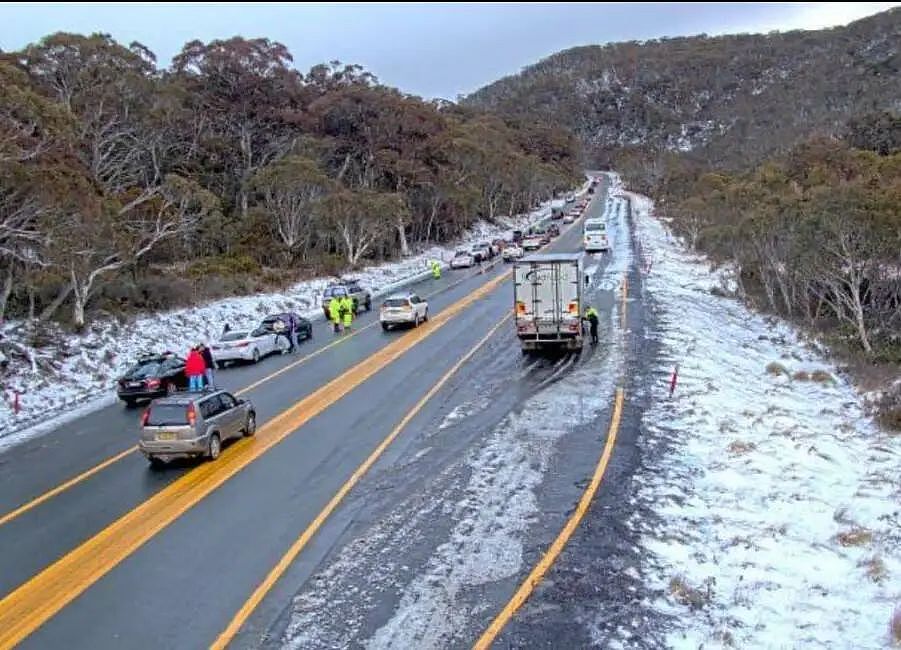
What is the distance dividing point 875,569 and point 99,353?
2564 cm

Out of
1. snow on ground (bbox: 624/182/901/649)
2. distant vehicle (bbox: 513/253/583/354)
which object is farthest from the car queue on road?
snow on ground (bbox: 624/182/901/649)

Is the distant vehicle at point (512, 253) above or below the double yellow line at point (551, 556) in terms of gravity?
below

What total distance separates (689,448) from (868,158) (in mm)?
52104

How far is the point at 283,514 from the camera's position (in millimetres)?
13516

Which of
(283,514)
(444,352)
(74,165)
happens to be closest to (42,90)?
(74,165)

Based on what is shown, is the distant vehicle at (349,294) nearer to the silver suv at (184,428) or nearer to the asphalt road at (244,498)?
the asphalt road at (244,498)

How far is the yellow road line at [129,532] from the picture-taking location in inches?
415

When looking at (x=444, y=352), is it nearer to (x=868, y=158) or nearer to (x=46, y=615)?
(x=46, y=615)

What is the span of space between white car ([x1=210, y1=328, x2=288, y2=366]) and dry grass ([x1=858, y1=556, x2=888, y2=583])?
21917mm

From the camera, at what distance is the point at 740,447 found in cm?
1656

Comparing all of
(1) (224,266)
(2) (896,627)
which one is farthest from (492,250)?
(2) (896,627)

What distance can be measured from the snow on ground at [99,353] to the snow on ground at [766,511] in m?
15.6

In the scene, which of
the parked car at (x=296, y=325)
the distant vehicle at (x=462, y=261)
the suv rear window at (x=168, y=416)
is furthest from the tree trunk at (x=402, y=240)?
the suv rear window at (x=168, y=416)

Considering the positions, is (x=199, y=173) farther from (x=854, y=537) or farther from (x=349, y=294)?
(x=854, y=537)
